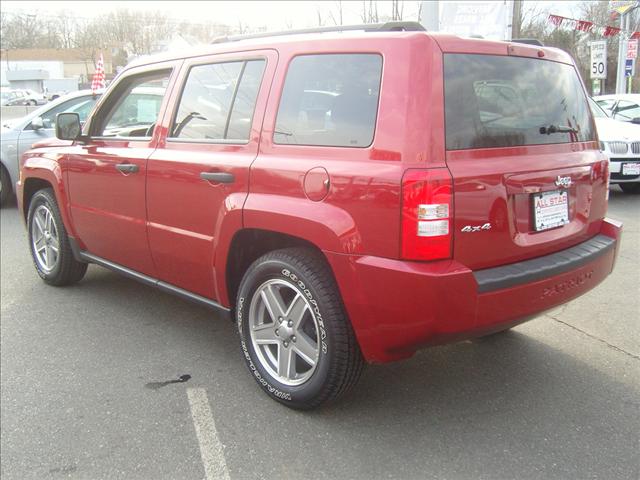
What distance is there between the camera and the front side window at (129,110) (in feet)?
13.4

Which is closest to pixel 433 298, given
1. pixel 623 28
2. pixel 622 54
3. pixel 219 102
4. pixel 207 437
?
pixel 207 437

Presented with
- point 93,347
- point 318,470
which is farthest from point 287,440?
point 93,347

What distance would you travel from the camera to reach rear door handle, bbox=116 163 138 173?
369cm

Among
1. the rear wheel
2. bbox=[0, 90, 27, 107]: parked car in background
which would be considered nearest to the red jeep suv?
the rear wheel

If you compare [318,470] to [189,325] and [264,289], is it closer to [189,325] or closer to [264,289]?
[264,289]

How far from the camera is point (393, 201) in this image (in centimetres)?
236

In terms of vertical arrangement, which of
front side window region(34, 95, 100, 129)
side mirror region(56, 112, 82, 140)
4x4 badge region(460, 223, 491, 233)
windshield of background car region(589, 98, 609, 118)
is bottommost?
4x4 badge region(460, 223, 491, 233)

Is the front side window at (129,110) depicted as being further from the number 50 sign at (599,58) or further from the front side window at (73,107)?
the number 50 sign at (599,58)

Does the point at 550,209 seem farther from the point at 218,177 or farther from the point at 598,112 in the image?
the point at 598,112

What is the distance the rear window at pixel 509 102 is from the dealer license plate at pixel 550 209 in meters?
0.27

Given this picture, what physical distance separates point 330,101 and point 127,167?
5.55 ft

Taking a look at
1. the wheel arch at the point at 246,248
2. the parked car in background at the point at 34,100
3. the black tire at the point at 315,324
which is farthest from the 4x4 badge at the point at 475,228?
the parked car in background at the point at 34,100

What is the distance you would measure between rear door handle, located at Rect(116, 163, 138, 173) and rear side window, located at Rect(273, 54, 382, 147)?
1258mm

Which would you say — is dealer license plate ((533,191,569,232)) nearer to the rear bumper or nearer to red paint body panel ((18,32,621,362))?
red paint body panel ((18,32,621,362))
